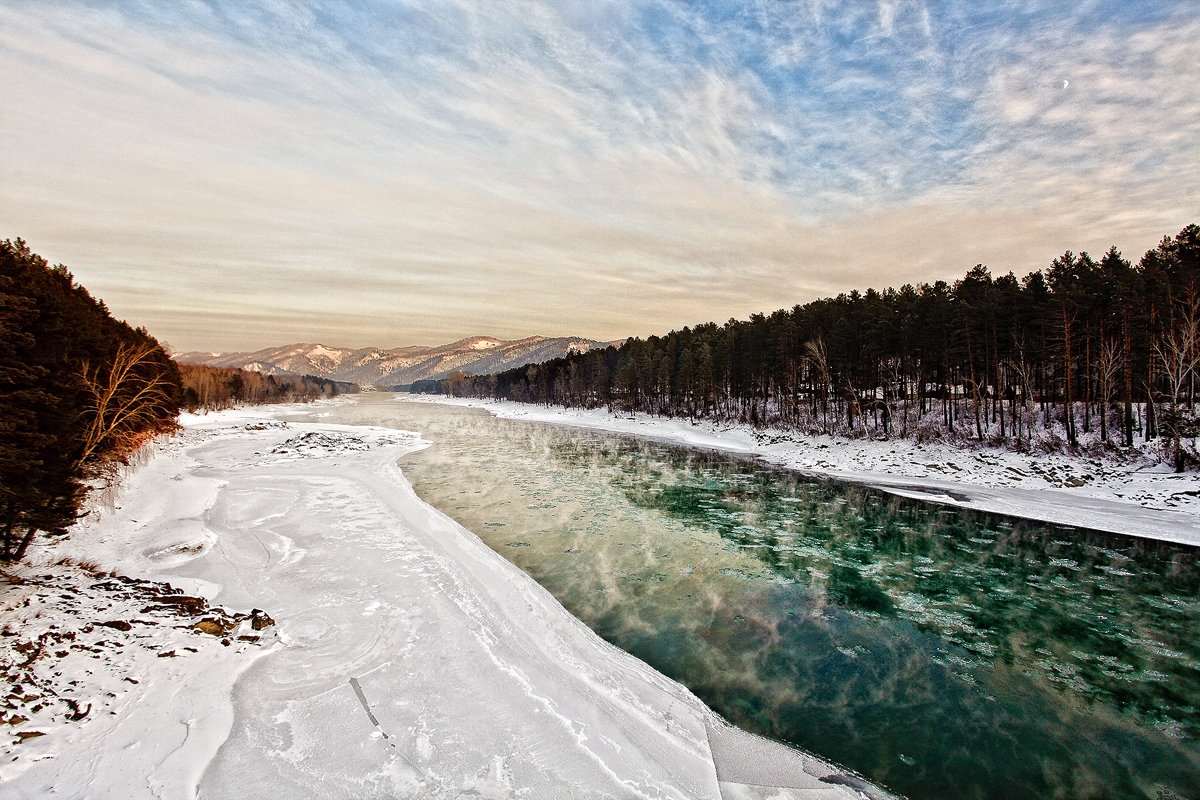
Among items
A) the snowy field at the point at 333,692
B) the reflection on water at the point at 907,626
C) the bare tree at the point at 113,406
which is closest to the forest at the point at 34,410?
the bare tree at the point at 113,406

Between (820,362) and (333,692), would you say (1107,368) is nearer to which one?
(820,362)

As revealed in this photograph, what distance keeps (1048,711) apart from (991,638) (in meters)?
2.89

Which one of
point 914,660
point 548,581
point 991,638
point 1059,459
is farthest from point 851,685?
point 1059,459

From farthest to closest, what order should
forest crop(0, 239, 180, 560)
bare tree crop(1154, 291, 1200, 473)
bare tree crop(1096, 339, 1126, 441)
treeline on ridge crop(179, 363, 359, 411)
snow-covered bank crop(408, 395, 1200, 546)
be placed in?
treeline on ridge crop(179, 363, 359, 411) < bare tree crop(1096, 339, 1126, 441) < bare tree crop(1154, 291, 1200, 473) < snow-covered bank crop(408, 395, 1200, 546) < forest crop(0, 239, 180, 560)

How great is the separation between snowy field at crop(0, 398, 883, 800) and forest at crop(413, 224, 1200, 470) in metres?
32.6

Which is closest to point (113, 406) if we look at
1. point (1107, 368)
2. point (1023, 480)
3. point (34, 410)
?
point (34, 410)

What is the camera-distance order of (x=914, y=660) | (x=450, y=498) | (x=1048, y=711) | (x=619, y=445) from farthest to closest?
1. (x=619, y=445)
2. (x=450, y=498)
3. (x=914, y=660)
4. (x=1048, y=711)

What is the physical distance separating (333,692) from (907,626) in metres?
12.6

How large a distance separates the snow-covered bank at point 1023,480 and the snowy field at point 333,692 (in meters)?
23.5

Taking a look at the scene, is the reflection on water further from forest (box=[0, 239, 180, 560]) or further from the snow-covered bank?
forest (box=[0, 239, 180, 560])

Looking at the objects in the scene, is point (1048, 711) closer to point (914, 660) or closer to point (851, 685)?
point (914, 660)

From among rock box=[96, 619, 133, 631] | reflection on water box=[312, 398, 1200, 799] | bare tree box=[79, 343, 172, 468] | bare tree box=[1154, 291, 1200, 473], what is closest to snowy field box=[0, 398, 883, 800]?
Answer: rock box=[96, 619, 133, 631]

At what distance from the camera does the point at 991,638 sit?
11.3m

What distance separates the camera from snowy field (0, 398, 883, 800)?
6.09m
